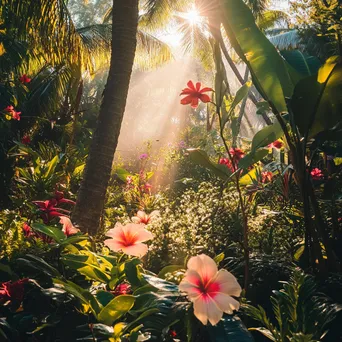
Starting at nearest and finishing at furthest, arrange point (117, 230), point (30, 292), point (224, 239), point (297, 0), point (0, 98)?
point (30, 292)
point (117, 230)
point (224, 239)
point (297, 0)
point (0, 98)

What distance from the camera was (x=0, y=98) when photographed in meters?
6.85

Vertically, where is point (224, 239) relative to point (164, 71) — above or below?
below

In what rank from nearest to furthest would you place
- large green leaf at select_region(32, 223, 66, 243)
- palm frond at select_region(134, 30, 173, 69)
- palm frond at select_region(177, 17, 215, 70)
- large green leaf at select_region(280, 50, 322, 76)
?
1. large green leaf at select_region(32, 223, 66, 243)
2. large green leaf at select_region(280, 50, 322, 76)
3. palm frond at select_region(134, 30, 173, 69)
4. palm frond at select_region(177, 17, 215, 70)

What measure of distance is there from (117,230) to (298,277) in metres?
0.73

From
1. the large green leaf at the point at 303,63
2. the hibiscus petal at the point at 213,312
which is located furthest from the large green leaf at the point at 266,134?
the hibiscus petal at the point at 213,312

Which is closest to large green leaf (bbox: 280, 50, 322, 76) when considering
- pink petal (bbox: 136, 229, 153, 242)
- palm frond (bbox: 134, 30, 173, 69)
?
pink petal (bbox: 136, 229, 153, 242)

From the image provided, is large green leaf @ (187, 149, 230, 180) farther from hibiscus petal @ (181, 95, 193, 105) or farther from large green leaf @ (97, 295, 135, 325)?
large green leaf @ (97, 295, 135, 325)

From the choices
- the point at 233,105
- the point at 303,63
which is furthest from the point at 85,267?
the point at 303,63

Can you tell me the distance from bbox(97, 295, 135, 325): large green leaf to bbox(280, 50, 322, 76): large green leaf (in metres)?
2.09

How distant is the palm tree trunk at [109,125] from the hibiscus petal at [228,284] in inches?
107

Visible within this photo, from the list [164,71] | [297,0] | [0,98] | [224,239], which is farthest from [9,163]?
[164,71]

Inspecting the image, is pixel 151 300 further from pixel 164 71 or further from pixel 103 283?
pixel 164 71

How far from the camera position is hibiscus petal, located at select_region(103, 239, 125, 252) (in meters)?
1.50

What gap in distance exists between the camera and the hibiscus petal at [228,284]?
3.72 ft
